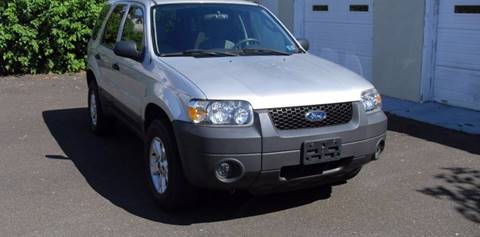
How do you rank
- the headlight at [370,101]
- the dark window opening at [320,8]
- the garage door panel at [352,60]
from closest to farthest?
the headlight at [370,101], the garage door panel at [352,60], the dark window opening at [320,8]

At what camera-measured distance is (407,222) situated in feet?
15.2

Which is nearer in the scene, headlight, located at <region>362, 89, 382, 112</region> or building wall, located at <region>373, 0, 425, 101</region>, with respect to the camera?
headlight, located at <region>362, 89, 382, 112</region>

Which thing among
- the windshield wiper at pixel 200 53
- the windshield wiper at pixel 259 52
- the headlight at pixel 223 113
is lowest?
the headlight at pixel 223 113

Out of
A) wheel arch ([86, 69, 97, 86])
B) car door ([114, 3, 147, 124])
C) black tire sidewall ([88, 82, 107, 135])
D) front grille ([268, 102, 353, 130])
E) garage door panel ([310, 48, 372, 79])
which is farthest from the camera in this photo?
garage door panel ([310, 48, 372, 79])

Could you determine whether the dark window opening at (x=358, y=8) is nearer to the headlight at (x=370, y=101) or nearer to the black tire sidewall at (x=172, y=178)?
the headlight at (x=370, y=101)

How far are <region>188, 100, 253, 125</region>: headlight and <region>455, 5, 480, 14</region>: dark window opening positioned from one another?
5077 millimetres

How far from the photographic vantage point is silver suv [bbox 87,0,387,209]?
424cm

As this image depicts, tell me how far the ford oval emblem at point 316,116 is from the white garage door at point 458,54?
453 cm

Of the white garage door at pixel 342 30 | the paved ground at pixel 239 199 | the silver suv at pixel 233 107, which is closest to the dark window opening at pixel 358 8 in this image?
the white garage door at pixel 342 30

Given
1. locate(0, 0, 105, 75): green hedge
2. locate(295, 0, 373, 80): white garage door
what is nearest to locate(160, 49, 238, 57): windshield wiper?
locate(295, 0, 373, 80): white garage door

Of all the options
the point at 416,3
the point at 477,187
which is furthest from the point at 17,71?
the point at 477,187

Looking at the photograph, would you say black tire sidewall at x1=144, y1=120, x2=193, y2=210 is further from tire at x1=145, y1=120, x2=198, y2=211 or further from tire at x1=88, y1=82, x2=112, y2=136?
tire at x1=88, y1=82, x2=112, y2=136

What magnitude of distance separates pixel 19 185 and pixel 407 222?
3.51 metres

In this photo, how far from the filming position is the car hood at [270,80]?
14.1ft
